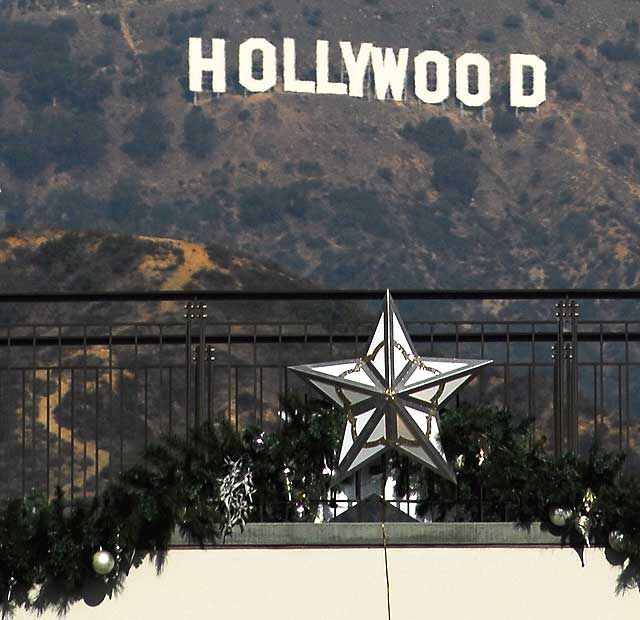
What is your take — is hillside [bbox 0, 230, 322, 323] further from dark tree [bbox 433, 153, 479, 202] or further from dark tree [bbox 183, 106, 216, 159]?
dark tree [bbox 183, 106, 216, 159]

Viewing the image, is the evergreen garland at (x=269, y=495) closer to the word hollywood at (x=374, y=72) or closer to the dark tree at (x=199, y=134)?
the dark tree at (x=199, y=134)

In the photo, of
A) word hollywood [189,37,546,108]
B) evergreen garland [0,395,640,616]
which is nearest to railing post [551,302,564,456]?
evergreen garland [0,395,640,616]

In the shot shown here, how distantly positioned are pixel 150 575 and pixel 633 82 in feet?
392

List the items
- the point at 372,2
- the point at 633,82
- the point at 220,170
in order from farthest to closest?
the point at 372,2
the point at 633,82
the point at 220,170

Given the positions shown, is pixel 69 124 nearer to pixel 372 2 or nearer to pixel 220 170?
pixel 220 170

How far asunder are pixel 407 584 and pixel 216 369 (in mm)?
43065

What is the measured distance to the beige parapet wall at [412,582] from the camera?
29.5 feet

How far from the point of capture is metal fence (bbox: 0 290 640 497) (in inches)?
388

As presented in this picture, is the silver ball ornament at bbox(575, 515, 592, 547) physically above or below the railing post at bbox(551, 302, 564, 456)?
below

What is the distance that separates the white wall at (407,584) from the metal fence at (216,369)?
30.2 inches

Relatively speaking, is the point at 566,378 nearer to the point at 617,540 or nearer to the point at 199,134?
the point at 617,540

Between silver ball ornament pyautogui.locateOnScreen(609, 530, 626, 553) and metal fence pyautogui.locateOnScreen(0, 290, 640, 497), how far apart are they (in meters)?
0.52

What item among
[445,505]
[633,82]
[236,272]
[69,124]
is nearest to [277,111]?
[69,124]

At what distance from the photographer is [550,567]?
9.03 m
